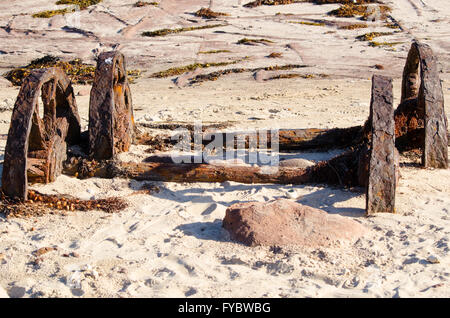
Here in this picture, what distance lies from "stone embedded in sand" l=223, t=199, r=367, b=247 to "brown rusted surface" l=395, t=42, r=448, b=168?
156 cm

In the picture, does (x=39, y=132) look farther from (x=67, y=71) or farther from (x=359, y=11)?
(x=359, y=11)

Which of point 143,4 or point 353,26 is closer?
point 353,26

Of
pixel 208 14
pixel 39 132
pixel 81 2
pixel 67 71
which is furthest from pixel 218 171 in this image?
pixel 81 2

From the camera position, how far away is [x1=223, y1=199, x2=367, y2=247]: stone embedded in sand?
3893mm

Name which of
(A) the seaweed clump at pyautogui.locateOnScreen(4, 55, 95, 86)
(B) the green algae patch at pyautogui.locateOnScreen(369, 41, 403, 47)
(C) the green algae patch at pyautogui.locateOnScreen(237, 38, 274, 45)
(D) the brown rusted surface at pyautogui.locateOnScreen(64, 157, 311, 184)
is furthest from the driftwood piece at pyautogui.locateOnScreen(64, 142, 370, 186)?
(C) the green algae patch at pyautogui.locateOnScreen(237, 38, 274, 45)

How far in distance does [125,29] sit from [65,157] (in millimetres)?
9772

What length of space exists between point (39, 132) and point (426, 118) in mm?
3619

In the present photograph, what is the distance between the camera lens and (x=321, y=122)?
7.38m

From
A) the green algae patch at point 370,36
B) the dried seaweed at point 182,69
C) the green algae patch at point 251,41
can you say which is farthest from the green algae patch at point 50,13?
the green algae patch at point 370,36

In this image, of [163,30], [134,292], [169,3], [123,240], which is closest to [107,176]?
[123,240]

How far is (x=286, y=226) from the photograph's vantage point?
3.99 m
